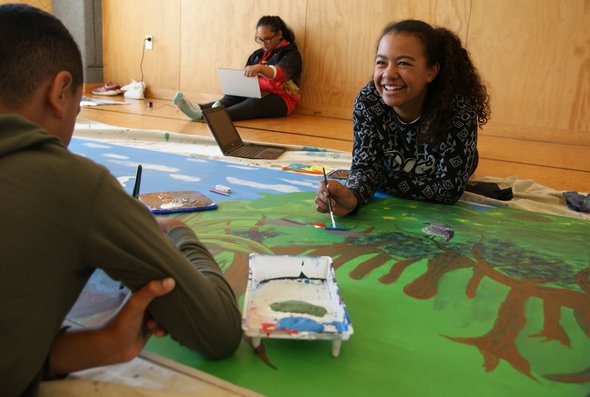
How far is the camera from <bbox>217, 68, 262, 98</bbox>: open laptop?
3426 millimetres

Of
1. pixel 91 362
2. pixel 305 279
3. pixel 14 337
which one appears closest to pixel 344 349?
pixel 305 279

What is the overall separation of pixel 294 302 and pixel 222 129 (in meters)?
1.56

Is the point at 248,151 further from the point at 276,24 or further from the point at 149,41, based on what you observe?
the point at 149,41

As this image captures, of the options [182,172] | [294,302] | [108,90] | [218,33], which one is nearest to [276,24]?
[218,33]

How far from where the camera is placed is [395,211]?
1.68m

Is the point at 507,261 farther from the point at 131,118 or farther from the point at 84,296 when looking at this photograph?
the point at 131,118

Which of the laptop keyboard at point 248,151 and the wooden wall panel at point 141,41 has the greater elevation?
the wooden wall panel at point 141,41

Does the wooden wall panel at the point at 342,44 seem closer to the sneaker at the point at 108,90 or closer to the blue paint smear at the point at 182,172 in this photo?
the sneaker at the point at 108,90

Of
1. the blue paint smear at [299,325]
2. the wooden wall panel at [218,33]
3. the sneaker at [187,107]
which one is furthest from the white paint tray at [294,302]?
the wooden wall panel at [218,33]

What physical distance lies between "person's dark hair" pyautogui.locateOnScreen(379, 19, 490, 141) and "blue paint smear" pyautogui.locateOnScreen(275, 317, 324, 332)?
99 cm

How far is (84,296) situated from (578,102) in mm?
3255

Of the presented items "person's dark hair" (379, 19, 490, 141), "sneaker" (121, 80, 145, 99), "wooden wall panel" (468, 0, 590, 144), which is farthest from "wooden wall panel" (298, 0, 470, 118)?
"person's dark hair" (379, 19, 490, 141)

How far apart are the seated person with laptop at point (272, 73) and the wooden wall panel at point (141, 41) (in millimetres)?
881

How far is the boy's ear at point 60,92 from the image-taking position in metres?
0.70
